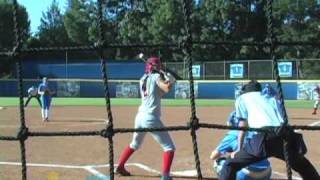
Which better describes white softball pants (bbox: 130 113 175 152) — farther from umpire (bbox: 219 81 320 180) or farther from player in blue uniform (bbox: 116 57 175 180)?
umpire (bbox: 219 81 320 180)

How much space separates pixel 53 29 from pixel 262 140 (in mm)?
57601

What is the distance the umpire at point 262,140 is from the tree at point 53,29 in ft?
144

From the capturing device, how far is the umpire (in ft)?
20.2

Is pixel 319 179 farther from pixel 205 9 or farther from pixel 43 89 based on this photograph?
pixel 205 9

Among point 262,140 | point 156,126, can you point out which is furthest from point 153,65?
point 262,140

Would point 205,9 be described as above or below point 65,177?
above

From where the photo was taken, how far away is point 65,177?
10.1 metres

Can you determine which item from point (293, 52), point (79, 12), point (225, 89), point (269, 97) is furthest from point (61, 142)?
point (79, 12)

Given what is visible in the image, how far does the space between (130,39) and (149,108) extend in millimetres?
35878

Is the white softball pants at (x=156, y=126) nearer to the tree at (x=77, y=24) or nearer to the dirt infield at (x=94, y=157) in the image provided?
the dirt infield at (x=94, y=157)

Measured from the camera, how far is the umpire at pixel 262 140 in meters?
6.15

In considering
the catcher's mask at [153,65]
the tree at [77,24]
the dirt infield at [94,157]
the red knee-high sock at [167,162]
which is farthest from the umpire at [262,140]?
the tree at [77,24]

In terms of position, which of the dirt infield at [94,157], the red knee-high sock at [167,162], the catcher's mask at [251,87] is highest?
the catcher's mask at [251,87]

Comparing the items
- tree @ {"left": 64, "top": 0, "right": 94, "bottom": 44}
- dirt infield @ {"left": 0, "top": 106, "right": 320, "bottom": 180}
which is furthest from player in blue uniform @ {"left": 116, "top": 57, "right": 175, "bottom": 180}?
tree @ {"left": 64, "top": 0, "right": 94, "bottom": 44}
